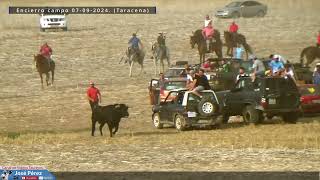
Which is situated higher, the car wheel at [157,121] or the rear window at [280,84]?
the rear window at [280,84]

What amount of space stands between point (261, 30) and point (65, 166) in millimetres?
45780

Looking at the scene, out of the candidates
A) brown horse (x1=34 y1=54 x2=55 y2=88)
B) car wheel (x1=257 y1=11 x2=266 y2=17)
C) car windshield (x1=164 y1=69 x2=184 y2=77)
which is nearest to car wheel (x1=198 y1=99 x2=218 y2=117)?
car windshield (x1=164 y1=69 x2=184 y2=77)

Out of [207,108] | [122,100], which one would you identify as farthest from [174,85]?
[207,108]

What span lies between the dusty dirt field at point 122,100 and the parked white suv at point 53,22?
26.3 inches

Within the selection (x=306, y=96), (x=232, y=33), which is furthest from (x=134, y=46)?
(x=306, y=96)

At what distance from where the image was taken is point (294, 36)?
189ft

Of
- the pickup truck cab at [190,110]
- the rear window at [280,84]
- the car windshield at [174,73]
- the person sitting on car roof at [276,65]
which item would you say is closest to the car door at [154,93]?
the car windshield at [174,73]

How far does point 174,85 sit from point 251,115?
4805 millimetres

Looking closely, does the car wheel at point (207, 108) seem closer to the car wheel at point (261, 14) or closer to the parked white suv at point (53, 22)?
the parked white suv at point (53, 22)

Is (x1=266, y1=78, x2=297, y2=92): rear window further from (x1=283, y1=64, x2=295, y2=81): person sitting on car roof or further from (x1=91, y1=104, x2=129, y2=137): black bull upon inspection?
(x1=91, y1=104, x2=129, y2=137): black bull

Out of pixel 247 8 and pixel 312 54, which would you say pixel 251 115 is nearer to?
pixel 312 54

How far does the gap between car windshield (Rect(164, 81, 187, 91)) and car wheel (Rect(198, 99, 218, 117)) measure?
4388mm

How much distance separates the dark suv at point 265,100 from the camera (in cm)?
2648

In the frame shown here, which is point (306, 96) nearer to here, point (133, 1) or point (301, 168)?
point (301, 168)
